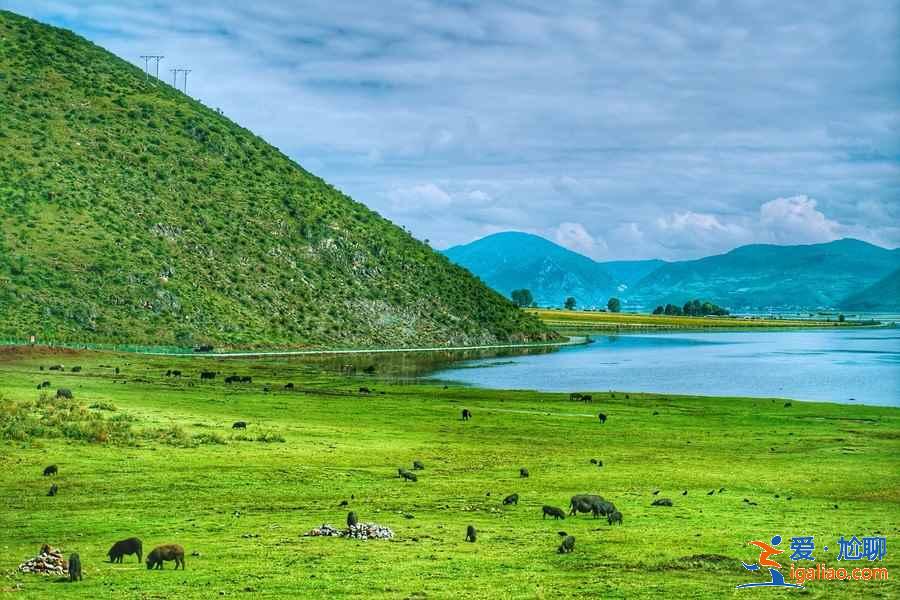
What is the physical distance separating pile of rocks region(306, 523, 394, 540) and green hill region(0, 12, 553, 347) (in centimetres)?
10046

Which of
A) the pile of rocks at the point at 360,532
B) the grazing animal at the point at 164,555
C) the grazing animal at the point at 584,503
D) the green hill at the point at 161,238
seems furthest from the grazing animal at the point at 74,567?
the green hill at the point at 161,238

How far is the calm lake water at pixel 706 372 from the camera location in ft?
323

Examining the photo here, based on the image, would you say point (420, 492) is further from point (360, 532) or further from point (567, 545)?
point (567, 545)

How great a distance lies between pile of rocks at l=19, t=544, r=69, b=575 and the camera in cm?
2292

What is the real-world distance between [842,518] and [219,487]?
22074mm

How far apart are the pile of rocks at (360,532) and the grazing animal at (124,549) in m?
5.14

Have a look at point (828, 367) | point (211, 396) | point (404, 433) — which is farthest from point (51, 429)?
point (828, 367)

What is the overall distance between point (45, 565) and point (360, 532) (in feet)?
27.6

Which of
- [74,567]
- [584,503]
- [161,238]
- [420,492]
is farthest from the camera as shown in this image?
[161,238]

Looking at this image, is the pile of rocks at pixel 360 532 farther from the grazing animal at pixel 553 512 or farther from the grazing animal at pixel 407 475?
the grazing animal at pixel 407 475

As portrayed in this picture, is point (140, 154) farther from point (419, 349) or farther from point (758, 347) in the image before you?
point (758, 347)

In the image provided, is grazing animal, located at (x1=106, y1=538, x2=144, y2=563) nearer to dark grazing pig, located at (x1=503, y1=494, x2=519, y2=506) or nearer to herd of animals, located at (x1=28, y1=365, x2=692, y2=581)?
herd of animals, located at (x1=28, y1=365, x2=692, y2=581)

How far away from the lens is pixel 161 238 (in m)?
158

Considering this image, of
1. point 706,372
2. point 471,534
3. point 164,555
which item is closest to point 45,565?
point 164,555
